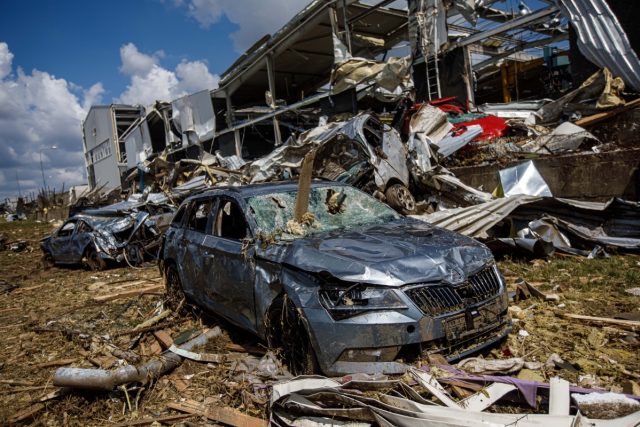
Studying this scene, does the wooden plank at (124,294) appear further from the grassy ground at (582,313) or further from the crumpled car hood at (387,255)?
the grassy ground at (582,313)

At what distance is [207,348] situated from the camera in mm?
4223

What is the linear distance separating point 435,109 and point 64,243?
1023 cm

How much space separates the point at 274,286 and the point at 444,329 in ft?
4.37

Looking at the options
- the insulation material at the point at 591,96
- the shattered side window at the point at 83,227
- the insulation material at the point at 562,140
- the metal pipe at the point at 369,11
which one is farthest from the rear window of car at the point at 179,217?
the metal pipe at the point at 369,11

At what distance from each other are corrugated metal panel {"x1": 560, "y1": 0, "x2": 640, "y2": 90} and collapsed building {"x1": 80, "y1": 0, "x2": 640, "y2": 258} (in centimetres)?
2

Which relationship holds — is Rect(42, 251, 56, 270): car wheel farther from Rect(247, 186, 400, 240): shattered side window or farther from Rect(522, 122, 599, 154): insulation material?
Rect(522, 122, 599, 154): insulation material

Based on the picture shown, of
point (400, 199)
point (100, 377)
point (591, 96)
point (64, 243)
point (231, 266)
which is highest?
point (591, 96)

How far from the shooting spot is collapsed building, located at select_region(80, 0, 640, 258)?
27.7 feet

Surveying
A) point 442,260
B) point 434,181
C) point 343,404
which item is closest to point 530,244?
point 434,181

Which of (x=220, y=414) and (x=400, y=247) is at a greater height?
(x=400, y=247)

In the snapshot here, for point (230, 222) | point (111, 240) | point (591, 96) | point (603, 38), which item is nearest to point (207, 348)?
point (230, 222)

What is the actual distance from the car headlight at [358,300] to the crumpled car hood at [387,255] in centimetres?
6

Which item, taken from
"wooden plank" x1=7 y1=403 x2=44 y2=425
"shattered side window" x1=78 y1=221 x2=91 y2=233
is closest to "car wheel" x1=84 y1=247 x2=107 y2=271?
"shattered side window" x1=78 y1=221 x2=91 y2=233

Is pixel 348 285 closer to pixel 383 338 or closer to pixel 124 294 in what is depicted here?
pixel 383 338
